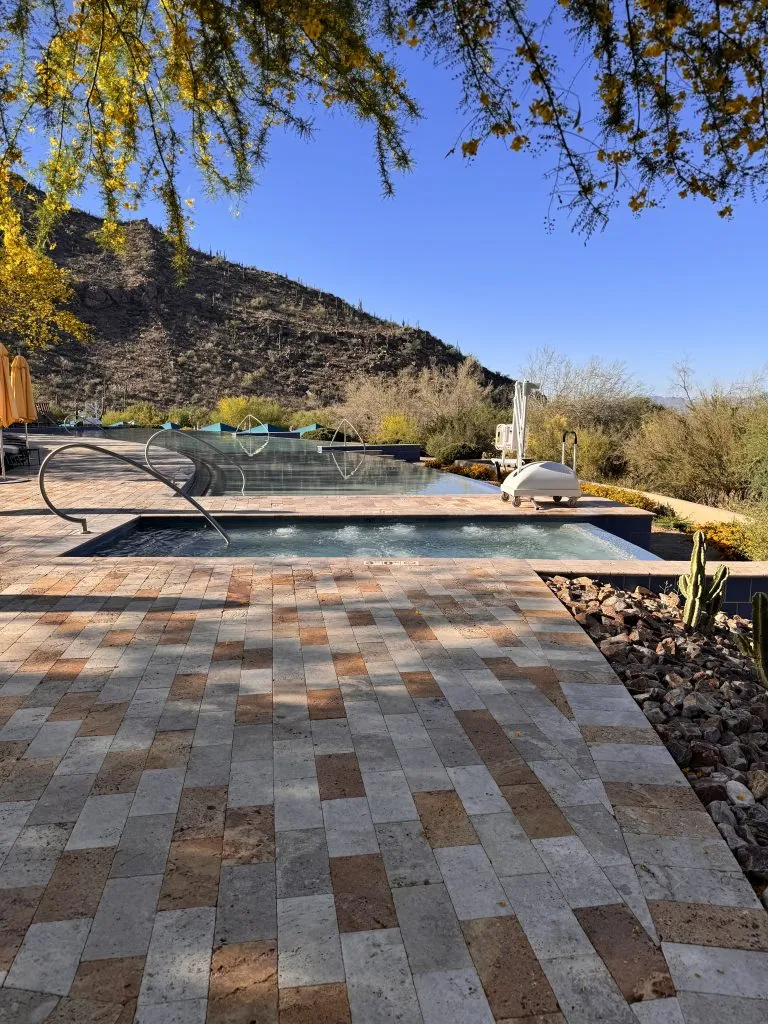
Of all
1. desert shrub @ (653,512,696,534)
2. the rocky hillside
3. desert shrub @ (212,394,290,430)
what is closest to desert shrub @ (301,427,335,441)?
desert shrub @ (212,394,290,430)

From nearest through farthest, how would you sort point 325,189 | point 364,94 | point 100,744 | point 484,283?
point 100,744 < point 364,94 < point 325,189 < point 484,283

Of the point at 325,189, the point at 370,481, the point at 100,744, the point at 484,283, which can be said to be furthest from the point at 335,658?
the point at 484,283

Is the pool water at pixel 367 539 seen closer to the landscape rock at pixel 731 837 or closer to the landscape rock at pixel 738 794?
the landscape rock at pixel 738 794

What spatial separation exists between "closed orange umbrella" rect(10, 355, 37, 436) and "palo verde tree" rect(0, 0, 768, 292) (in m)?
6.32

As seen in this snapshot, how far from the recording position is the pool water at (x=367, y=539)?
7048 mm

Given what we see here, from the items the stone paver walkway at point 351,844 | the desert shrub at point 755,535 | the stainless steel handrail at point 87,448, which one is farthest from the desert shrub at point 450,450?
the stone paver walkway at point 351,844

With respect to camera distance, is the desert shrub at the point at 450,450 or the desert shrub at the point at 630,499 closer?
the desert shrub at the point at 630,499

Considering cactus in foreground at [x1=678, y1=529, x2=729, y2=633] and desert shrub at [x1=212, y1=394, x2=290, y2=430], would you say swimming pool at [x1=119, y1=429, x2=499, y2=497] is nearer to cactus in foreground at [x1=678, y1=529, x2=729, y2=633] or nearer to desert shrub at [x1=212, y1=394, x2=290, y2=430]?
desert shrub at [x1=212, y1=394, x2=290, y2=430]

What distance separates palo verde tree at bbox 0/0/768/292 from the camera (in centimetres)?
287

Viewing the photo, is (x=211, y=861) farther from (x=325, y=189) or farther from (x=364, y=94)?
(x=325, y=189)

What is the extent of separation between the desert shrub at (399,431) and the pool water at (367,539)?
36.1ft

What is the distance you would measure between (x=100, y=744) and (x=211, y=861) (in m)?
0.89

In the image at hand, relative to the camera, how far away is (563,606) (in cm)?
444

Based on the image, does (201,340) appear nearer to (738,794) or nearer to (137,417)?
(137,417)
